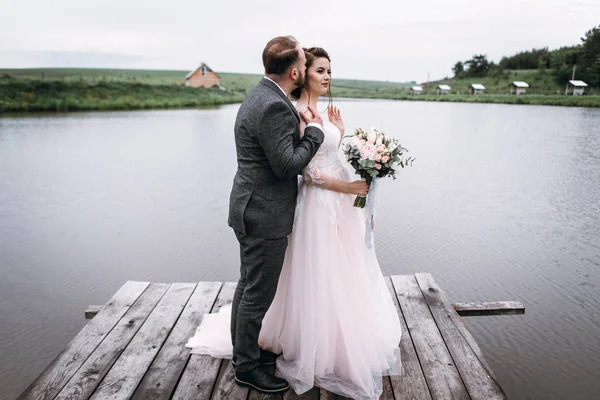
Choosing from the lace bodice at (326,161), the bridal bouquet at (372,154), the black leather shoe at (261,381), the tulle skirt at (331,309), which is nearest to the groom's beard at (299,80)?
the lace bodice at (326,161)

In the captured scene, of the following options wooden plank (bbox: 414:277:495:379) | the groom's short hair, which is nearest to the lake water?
wooden plank (bbox: 414:277:495:379)

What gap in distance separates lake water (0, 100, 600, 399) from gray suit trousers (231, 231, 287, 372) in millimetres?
2019

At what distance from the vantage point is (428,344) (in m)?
3.30

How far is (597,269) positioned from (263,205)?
4917 mm

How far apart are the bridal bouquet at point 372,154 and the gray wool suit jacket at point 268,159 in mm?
367

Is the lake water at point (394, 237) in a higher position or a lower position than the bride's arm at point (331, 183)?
lower

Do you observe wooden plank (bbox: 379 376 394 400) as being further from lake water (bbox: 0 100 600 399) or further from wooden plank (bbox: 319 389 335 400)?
lake water (bbox: 0 100 600 399)

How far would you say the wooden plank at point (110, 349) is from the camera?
2.84 meters

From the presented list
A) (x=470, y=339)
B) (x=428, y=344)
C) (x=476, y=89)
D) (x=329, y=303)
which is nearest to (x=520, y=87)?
(x=476, y=89)

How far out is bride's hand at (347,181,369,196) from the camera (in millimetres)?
2965

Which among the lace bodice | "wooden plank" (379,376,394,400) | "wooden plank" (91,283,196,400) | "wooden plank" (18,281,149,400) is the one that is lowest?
"wooden plank" (18,281,149,400)

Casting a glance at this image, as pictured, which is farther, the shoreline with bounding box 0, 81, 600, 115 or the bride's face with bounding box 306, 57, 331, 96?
the shoreline with bounding box 0, 81, 600, 115

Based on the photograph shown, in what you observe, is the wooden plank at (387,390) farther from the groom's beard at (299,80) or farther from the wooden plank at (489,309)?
the groom's beard at (299,80)

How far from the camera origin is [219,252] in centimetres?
636
